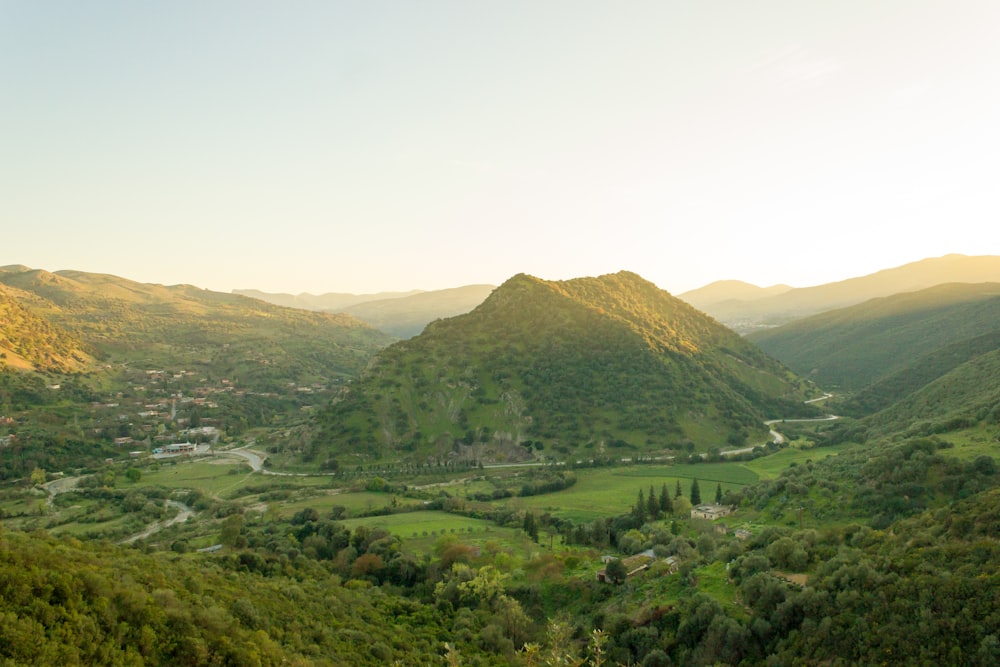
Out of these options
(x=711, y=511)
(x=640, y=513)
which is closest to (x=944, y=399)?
(x=711, y=511)

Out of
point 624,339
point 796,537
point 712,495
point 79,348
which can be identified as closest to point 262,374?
point 79,348

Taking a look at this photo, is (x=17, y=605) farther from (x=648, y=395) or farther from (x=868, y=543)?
(x=648, y=395)

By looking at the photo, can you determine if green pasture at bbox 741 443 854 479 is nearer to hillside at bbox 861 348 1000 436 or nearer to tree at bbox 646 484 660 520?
hillside at bbox 861 348 1000 436

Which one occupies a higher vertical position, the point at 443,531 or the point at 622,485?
the point at 443,531

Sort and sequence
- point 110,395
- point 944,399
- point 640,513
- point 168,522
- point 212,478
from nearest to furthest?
point 640,513, point 168,522, point 944,399, point 212,478, point 110,395

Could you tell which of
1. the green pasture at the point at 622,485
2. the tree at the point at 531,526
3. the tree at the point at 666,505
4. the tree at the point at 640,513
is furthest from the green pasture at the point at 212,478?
the tree at the point at 666,505

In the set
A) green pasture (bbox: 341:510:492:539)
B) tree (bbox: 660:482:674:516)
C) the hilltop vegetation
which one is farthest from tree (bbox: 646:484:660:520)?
the hilltop vegetation

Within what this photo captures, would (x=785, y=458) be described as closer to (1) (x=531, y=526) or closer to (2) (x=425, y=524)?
(1) (x=531, y=526)

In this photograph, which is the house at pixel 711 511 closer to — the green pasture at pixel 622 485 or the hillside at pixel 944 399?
the green pasture at pixel 622 485

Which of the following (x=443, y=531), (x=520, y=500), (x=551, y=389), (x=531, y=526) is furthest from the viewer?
(x=551, y=389)
